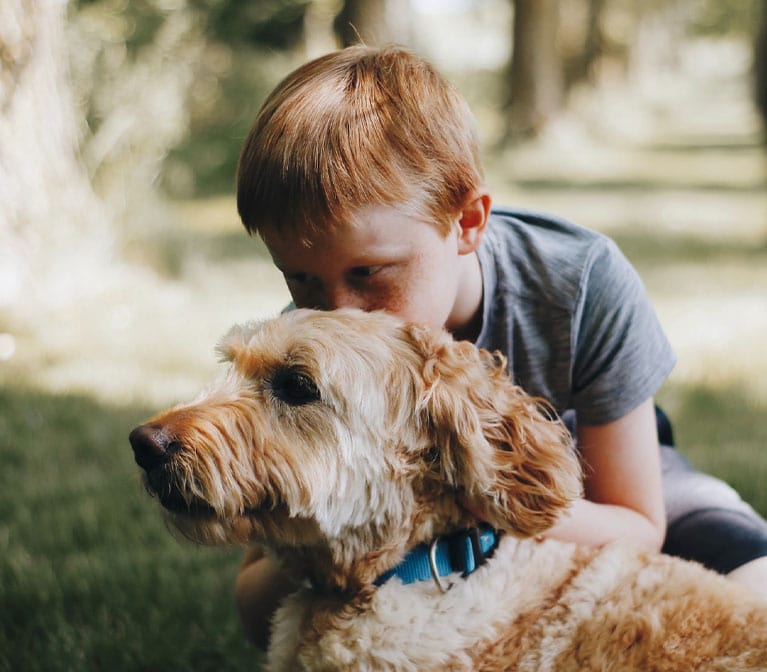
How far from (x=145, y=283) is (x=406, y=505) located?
477cm

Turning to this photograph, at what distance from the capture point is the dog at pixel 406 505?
184cm

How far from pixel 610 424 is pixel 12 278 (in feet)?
14.3

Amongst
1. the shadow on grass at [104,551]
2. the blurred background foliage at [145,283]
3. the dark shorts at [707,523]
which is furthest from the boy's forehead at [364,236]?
the blurred background foliage at [145,283]

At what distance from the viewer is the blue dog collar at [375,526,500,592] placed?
2.00 m

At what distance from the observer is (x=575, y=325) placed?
7.92ft

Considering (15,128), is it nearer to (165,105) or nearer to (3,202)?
(3,202)

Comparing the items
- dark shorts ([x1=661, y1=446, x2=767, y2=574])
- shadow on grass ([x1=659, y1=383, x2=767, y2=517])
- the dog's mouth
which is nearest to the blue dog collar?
the dog's mouth

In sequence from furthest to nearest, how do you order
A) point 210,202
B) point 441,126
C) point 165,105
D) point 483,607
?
point 210,202
point 165,105
point 441,126
point 483,607

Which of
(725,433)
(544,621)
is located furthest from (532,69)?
(544,621)

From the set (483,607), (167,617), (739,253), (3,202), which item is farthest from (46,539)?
(739,253)

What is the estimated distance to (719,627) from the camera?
5.94 feet

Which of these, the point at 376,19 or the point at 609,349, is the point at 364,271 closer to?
the point at 609,349

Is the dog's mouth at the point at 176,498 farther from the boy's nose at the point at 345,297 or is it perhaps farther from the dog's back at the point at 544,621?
the boy's nose at the point at 345,297

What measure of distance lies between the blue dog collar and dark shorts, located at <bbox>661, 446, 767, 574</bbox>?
2.90 ft
